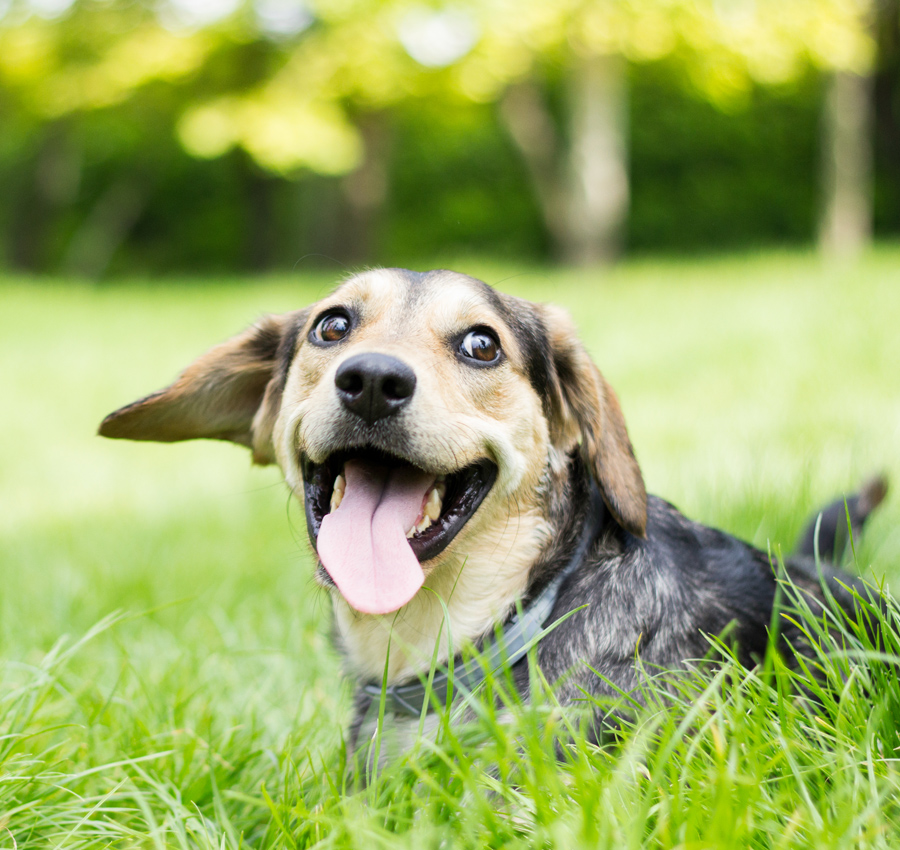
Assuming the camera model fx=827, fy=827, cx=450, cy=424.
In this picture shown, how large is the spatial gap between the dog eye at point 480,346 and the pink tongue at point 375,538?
456mm

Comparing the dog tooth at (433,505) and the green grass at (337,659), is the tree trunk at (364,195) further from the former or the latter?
the dog tooth at (433,505)

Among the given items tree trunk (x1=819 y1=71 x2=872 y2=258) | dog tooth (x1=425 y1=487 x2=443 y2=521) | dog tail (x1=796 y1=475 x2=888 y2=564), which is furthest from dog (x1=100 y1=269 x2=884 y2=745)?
tree trunk (x1=819 y1=71 x2=872 y2=258)

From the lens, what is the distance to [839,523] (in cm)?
360

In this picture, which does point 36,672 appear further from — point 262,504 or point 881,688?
point 262,504

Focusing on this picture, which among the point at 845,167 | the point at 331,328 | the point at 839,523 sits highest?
the point at 845,167

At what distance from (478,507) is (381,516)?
1.05 ft

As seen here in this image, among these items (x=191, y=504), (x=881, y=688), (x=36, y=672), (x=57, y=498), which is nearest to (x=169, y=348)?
(x=57, y=498)

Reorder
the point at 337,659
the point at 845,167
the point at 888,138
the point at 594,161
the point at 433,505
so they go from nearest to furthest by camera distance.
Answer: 1. the point at 433,505
2. the point at 337,659
3. the point at 845,167
4. the point at 594,161
5. the point at 888,138

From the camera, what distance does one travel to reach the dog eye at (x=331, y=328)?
2.89 m

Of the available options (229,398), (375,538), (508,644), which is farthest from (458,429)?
(229,398)

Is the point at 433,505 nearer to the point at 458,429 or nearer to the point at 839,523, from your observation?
the point at 458,429

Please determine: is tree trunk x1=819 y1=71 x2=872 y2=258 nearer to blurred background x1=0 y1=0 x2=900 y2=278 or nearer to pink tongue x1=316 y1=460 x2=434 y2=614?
blurred background x1=0 y1=0 x2=900 y2=278

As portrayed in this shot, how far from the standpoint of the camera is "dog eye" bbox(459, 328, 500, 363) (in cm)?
279

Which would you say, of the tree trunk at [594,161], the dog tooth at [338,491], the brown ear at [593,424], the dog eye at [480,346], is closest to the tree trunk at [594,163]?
the tree trunk at [594,161]
